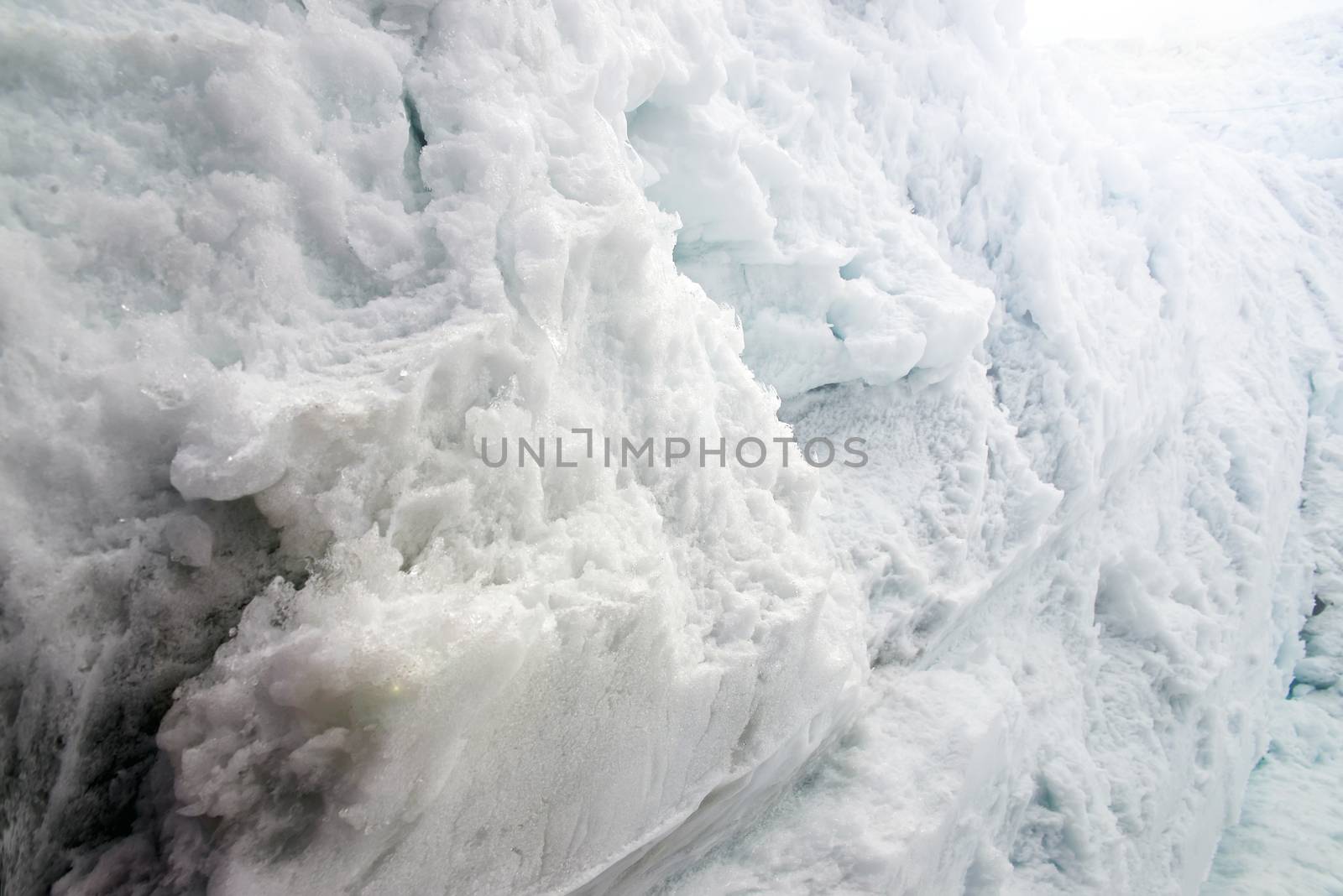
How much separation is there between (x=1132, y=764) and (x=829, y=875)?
177cm

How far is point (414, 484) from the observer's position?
1.12m

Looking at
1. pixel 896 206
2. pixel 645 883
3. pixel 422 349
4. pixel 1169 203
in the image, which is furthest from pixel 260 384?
pixel 1169 203

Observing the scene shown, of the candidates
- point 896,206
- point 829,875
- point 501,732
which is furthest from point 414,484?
point 896,206

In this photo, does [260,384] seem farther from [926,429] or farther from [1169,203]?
[1169,203]

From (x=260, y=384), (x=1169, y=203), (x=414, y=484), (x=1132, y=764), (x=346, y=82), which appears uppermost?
(x=1169, y=203)

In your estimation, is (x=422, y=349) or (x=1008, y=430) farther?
(x=1008, y=430)

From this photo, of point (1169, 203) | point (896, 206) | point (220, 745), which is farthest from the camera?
point (1169, 203)

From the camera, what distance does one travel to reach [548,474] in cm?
129

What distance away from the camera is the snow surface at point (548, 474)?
37.6 inches

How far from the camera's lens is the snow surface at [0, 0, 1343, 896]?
37.6 inches

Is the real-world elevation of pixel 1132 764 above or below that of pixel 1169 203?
below

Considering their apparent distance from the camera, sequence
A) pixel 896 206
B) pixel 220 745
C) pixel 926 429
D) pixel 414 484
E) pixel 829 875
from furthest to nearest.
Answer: pixel 896 206 < pixel 926 429 < pixel 829 875 < pixel 414 484 < pixel 220 745

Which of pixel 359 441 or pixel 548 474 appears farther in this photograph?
pixel 548 474

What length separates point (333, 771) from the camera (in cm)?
98
